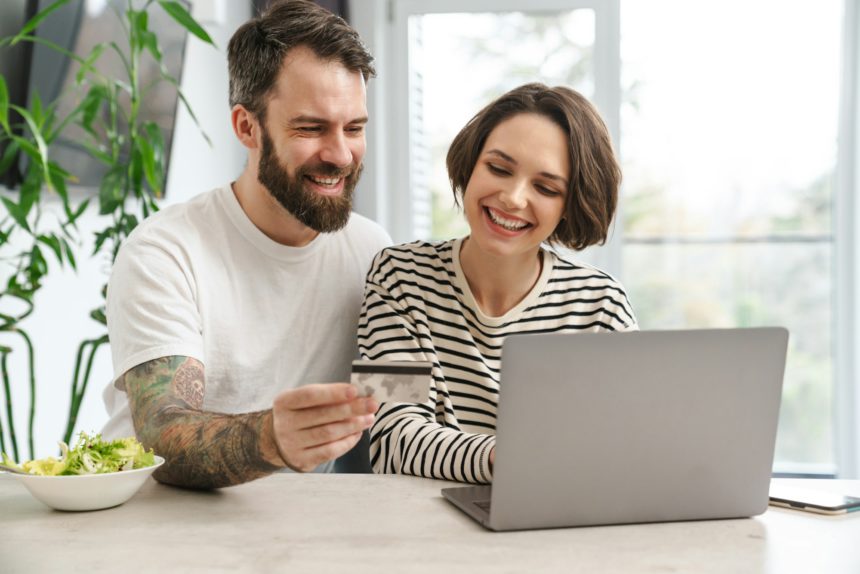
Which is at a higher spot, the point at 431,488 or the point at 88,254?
the point at 88,254

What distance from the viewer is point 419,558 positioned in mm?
1002

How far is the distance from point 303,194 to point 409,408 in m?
0.49

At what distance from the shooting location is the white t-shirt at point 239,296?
161 centimetres

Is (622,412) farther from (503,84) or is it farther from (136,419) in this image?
(503,84)

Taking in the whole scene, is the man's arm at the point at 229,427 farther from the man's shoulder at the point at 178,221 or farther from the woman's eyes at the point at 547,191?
the woman's eyes at the point at 547,191

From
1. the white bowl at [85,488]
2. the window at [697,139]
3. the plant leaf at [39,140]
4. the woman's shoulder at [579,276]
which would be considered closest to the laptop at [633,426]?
the white bowl at [85,488]

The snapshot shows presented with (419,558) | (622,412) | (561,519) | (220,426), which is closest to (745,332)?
(622,412)

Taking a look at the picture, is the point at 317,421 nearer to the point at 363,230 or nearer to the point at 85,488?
the point at 85,488

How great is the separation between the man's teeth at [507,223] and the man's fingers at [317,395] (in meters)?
0.66

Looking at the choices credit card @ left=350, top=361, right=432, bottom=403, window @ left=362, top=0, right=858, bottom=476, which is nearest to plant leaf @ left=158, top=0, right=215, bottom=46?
credit card @ left=350, top=361, right=432, bottom=403

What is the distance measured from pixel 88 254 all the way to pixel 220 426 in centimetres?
148

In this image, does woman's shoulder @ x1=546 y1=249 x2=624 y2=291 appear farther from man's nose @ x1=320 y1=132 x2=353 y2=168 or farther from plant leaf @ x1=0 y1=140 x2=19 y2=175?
plant leaf @ x1=0 y1=140 x2=19 y2=175

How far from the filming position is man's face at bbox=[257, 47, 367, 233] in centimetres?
175

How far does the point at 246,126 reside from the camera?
73.5 inches
